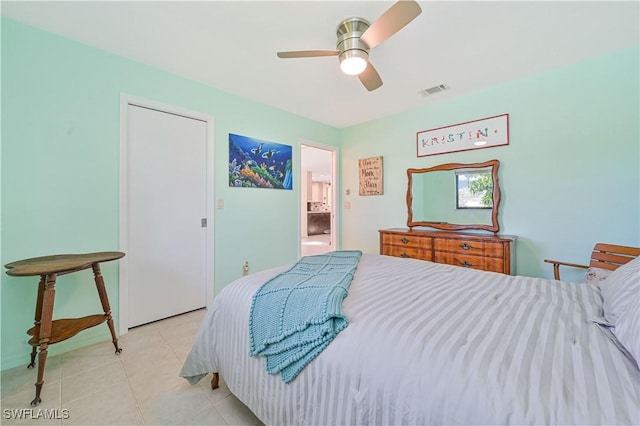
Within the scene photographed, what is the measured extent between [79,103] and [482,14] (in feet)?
9.90

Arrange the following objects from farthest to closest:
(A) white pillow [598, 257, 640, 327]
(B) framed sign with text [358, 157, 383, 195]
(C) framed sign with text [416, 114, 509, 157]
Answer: (B) framed sign with text [358, 157, 383, 195], (C) framed sign with text [416, 114, 509, 157], (A) white pillow [598, 257, 640, 327]

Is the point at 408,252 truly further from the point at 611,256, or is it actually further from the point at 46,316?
the point at 46,316

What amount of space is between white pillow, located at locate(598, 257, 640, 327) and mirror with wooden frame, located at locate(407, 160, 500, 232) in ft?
5.28

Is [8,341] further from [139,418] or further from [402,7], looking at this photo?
[402,7]

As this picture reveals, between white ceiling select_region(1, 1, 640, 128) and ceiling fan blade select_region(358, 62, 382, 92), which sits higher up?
white ceiling select_region(1, 1, 640, 128)

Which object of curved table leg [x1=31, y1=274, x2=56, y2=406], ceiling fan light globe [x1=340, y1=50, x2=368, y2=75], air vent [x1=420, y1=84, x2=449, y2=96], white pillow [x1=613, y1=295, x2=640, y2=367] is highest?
air vent [x1=420, y1=84, x2=449, y2=96]

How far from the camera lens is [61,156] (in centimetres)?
194

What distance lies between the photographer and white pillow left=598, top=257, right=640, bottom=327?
91cm

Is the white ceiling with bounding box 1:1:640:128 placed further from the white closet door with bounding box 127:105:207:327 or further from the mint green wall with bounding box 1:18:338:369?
the white closet door with bounding box 127:105:207:327

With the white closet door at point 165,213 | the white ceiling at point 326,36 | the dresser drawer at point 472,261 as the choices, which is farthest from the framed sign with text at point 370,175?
the white closet door at point 165,213

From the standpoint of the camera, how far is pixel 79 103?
201 cm

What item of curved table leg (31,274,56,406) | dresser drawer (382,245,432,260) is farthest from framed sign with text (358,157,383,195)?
curved table leg (31,274,56,406)

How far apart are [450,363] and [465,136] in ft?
9.47

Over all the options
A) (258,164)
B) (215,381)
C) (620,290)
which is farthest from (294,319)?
(258,164)
